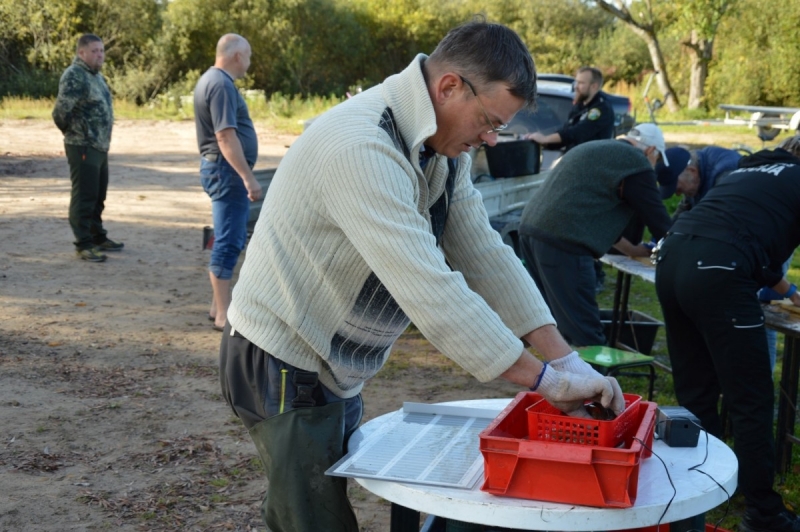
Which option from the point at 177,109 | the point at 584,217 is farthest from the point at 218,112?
the point at 177,109

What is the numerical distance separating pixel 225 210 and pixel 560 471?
460 centimetres

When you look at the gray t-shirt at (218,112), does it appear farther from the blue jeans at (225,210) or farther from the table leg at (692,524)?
the table leg at (692,524)

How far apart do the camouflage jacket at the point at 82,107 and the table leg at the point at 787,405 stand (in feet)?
20.9

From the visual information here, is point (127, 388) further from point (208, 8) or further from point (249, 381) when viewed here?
point (208, 8)

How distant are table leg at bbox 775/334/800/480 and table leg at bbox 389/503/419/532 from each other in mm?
2552

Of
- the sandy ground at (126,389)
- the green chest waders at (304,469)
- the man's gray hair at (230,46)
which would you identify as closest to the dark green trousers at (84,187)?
the sandy ground at (126,389)

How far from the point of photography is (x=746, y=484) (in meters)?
3.76

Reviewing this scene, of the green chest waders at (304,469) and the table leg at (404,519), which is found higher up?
the green chest waders at (304,469)

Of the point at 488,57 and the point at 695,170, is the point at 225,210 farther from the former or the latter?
the point at 488,57

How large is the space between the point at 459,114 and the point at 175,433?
3.14 metres

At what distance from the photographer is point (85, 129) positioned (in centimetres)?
823

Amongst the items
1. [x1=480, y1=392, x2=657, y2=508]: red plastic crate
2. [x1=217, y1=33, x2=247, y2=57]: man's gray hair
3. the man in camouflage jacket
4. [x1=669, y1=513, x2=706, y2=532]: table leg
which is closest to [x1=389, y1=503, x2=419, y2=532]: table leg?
[x1=480, y1=392, x2=657, y2=508]: red plastic crate

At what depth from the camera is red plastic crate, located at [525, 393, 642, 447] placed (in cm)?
203

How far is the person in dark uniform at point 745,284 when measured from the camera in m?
3.64
